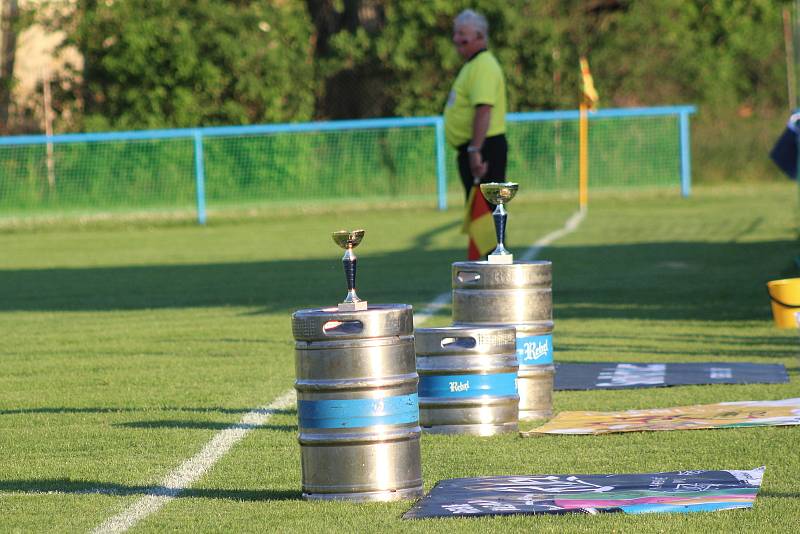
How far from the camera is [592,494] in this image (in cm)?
550

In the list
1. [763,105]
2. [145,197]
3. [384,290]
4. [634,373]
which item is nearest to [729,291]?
[384,290]

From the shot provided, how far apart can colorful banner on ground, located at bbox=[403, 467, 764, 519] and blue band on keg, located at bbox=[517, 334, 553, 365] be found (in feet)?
5.34

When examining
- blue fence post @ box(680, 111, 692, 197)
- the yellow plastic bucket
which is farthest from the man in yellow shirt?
blue fence post @ box(680, 111, 692, 197)

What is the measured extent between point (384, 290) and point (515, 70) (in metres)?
22.0

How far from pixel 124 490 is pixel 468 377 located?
1.76 meters

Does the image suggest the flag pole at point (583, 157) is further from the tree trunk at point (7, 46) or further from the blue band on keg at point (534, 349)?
the blue band on keg at point (534, 349)

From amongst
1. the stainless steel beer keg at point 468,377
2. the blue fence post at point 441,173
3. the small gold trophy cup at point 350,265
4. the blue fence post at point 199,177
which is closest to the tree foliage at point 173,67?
the blue fence post at point 199,177

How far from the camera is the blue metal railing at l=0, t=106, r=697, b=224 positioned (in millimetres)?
28219

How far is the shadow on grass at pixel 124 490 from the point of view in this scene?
5.67 m

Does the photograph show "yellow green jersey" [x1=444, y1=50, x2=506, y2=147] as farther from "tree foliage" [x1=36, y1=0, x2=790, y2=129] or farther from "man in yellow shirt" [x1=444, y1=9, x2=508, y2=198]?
"tree foliage" [x1=36, y1=0, x2=790, y2=129]

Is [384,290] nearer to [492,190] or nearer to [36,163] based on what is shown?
[492,190]

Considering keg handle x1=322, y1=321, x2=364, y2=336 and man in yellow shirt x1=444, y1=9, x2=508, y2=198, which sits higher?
man in yellow shirt x1=444, y1=9, x2=508, y2=198

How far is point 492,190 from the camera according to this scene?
7.09 metres

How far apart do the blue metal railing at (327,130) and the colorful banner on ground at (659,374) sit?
64.8 feet
